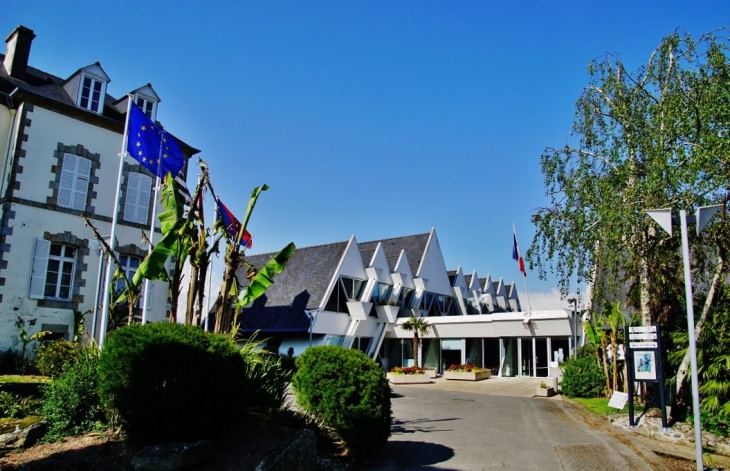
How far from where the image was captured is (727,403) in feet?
43.1

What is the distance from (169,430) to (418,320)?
1059 inches

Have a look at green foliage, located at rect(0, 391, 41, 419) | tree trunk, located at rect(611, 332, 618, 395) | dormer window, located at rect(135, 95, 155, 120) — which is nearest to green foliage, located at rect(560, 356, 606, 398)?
tree trunk, located at rect(611, 332, 618, 395)

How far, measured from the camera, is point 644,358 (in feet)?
44.7

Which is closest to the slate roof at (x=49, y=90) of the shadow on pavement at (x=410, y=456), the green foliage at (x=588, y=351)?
the shadow on pavement at (x=410, y=456)

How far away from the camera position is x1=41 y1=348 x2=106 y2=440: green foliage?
7.53 metres

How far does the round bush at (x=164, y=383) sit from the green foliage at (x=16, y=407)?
2.19m

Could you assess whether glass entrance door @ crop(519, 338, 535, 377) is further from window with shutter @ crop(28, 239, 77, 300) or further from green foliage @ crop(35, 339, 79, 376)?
green foliage @ crop(35, 339, 79, 376)

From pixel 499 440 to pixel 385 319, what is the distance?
73.1 feet

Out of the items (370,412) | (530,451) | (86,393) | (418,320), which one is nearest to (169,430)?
(86,393)

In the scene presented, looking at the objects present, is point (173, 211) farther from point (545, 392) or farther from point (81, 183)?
point (545, 392)

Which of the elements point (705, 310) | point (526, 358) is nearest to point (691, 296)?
point (705, 310)

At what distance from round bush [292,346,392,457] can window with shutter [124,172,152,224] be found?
14451mm

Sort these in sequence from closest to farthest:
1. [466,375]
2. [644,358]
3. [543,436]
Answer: [543,436] < [644,358] < [466,375]

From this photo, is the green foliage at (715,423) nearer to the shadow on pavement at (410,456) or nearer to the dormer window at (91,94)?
the shadow on pavement at (410,456)
